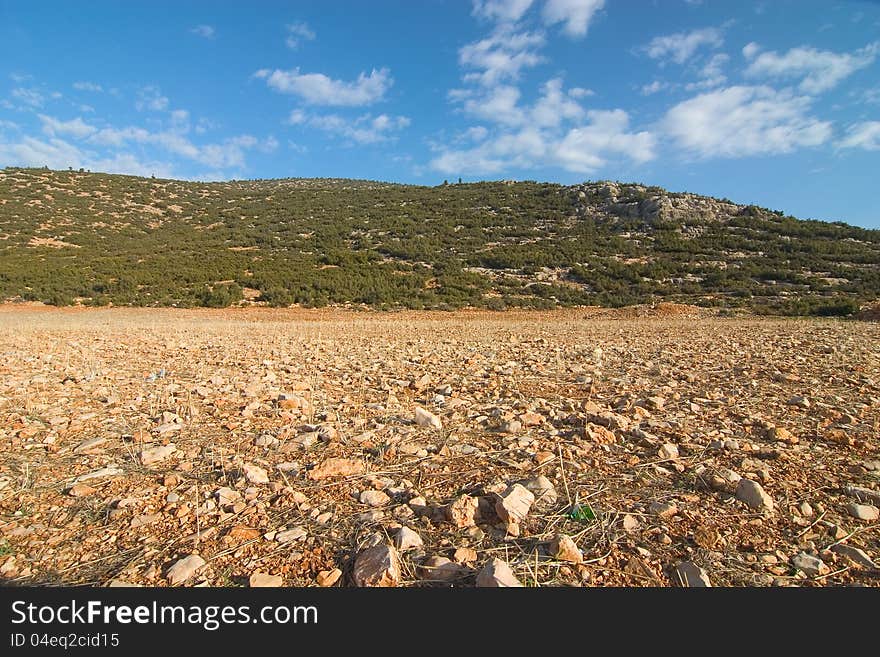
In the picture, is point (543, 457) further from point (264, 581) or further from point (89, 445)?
point (89, 445)

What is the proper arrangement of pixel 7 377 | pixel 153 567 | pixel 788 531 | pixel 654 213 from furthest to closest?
pixel 654 213 < pixel 7 377 < pixel 788 531 < pixel 153 567

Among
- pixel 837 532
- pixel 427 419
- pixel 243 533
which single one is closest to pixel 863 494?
pixel 837 532

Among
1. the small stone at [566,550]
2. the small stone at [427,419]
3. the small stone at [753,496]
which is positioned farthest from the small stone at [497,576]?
the small stone at [427,419]

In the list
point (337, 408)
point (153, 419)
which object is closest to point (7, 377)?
point (153, 419)

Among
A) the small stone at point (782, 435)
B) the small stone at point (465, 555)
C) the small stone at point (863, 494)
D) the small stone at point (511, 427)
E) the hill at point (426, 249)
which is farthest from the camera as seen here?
the hill at point (426, 249)

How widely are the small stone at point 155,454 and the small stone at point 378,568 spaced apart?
74.0 inches

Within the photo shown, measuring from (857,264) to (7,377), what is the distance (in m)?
38.1

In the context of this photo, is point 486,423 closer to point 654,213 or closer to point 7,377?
point 7,377

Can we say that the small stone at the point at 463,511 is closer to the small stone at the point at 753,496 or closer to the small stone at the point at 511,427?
the small stone at the point at 511,427

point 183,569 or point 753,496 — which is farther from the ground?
point 753,496

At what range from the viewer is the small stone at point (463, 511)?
229 cm

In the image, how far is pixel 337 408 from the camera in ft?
14.2

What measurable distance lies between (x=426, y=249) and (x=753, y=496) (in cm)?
3202

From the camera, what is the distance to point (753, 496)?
2408mm
